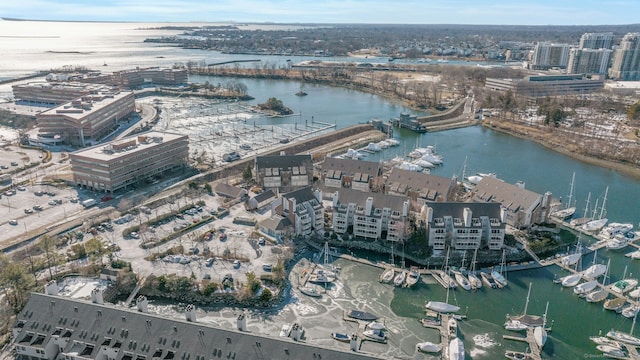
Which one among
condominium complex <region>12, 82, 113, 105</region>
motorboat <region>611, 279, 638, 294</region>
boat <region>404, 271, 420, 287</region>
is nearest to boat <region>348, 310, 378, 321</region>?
boat <region>404, 271, 420, 287</region>

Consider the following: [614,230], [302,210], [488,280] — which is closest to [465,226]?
[488,280]

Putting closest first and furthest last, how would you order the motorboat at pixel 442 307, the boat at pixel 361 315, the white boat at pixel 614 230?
the boat at pixel 361 315 < the motorboat at pixel 442 307 < the white boat at pixel 614 230

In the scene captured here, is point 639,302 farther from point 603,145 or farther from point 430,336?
point 603,145

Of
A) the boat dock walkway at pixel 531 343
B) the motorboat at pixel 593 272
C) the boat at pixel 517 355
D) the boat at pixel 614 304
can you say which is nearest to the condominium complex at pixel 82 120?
the boat dock walkway at pixel 531 343

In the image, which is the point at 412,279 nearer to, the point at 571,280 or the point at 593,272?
the point at 571,280

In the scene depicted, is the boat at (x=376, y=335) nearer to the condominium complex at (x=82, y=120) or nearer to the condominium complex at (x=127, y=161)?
the condominium complex at (x=127, y=161)

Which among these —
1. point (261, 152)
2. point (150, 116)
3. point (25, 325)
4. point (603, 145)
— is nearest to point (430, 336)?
point (25, 325)
